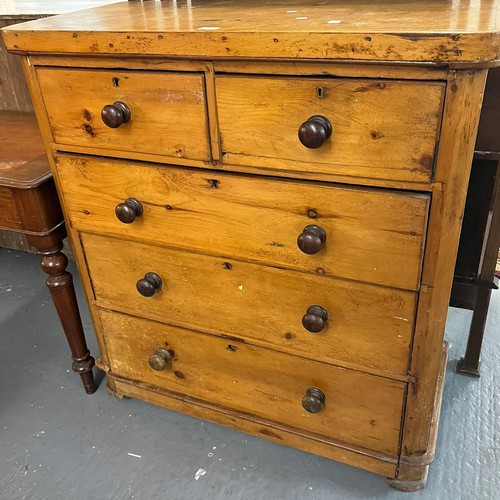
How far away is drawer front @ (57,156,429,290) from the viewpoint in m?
0.98

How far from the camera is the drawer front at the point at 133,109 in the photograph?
1017 millimetres

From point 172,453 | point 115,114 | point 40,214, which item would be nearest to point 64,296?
point 40,214

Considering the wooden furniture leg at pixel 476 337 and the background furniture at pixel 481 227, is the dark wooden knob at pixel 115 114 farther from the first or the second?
the wooden furniture leg at pixel 476 337

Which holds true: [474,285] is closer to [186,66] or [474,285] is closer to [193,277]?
[193,277]

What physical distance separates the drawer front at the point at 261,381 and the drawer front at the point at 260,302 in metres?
0.04

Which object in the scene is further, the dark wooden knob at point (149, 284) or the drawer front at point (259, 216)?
the dark wooden knob at point (149, 284)

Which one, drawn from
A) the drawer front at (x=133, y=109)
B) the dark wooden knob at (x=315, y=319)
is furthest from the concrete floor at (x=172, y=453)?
the drawer front at (x=133, y=109)

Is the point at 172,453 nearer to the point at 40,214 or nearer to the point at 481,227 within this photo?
the point at 40,214

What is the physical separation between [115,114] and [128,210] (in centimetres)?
21

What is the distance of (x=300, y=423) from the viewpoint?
133 centimetres

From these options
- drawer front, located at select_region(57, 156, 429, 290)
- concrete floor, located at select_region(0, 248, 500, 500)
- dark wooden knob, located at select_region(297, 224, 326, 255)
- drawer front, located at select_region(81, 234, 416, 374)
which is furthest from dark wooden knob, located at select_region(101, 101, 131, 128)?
concrete floor, located at select_region(0, 248, 500, 500)

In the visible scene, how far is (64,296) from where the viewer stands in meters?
1.46

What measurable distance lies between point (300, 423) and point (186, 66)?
33.9 inches

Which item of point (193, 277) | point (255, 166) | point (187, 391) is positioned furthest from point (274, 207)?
point (187, 391)
